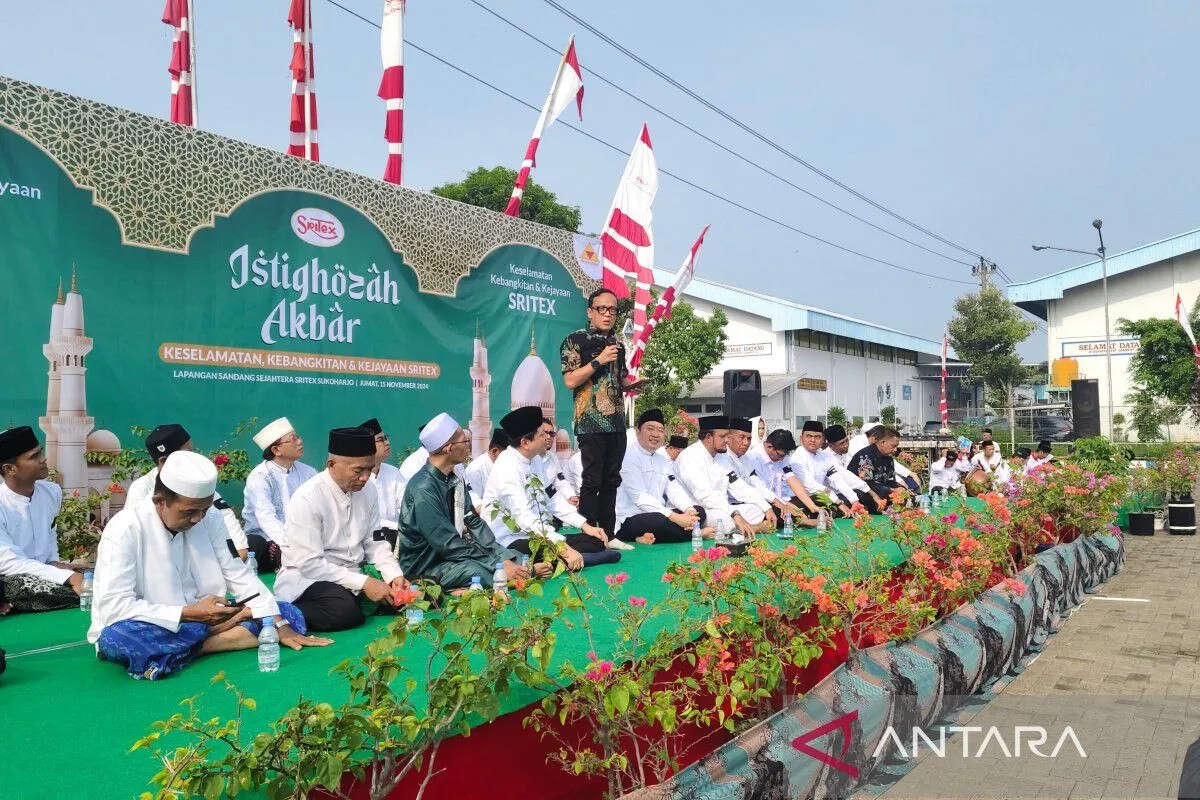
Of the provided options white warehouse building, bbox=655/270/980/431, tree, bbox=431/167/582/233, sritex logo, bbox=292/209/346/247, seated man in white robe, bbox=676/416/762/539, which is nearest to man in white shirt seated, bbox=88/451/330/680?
sritex logo, bbox=292/209/346/247

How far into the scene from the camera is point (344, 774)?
7.12 feet

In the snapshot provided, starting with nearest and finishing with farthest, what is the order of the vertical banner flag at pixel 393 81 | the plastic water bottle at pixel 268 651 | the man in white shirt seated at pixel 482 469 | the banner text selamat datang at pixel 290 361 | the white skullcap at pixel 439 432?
1. the plastic water bottle at pixel 268 651
2. the white skullcap at pixel 439 432
3. the banner text selamat datang at pixel 290 361
4. the man in white shirt seated at pixel 482 469
5. the vertical banner flag at pixel 393 81

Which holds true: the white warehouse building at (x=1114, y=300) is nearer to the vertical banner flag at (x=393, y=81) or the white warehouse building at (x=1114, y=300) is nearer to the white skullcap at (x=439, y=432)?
the vertical banner flag at (x=393, y=81)

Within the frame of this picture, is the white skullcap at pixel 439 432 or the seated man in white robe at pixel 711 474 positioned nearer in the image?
the white skullcap at pixel 439 432

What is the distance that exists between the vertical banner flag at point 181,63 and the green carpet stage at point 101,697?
554 centimetres

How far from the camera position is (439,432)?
4230mm

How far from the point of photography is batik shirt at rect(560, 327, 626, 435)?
5539 millimetres

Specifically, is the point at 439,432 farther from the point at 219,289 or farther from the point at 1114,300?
the point at 1114,300

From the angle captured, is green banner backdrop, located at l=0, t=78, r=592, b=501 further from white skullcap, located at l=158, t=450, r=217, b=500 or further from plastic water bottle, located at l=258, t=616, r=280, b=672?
plastic water bottle, located at l=258, t=616, r=280, b=672

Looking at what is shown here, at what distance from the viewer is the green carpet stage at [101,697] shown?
7.13ft

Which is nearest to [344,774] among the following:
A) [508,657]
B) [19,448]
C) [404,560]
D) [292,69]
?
[508,657]

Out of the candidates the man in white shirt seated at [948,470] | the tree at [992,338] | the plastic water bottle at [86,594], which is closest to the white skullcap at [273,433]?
the plastic water bottle at [86,594]

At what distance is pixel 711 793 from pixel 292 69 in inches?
333

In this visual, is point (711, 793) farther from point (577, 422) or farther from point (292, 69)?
point (292, 69)
